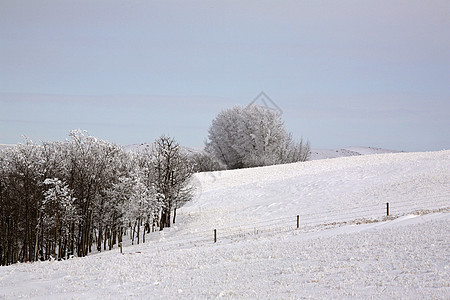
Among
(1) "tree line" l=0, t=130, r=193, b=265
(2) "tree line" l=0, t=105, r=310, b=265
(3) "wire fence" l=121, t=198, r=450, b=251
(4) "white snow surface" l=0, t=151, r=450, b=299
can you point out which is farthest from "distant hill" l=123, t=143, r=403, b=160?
(3) "wire fence" l=121, t=198, r=450, b=251

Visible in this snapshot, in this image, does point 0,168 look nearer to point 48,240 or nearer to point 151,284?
point 48,240

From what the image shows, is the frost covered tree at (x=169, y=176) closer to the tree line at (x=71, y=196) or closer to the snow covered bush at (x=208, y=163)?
the tree line at (x=71, y=196)

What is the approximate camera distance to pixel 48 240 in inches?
1737

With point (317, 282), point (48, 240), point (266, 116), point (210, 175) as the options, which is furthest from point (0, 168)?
point (266, 116)

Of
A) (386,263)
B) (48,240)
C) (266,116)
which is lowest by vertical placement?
(48,240)

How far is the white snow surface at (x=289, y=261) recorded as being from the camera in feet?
43.4

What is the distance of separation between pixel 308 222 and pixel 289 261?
1785 cm

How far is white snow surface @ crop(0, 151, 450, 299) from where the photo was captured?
43.4 ft

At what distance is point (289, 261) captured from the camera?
18.1 m

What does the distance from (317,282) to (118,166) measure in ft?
126

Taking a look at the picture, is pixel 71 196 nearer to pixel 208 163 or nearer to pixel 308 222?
pixel 308 222

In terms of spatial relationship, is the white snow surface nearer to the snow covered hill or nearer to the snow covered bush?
the snow covered bush

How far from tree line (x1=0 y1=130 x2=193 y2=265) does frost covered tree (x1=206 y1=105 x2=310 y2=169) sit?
1595 inches

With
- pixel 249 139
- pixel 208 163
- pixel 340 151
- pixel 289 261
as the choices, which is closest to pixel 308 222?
pixel 289 261
